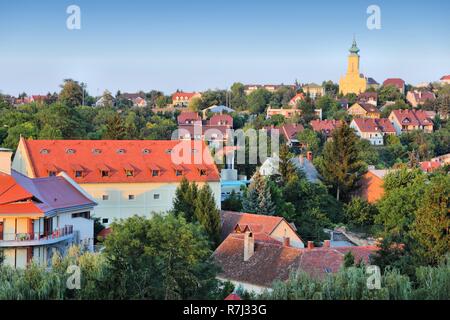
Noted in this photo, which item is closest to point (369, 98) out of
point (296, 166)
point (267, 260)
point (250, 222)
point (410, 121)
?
point (410, 121)

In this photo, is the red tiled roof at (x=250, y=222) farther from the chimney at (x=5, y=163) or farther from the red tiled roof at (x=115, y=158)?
the chimney at (x=5, y=163)

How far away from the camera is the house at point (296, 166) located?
1718 inches

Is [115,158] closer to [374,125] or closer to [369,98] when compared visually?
[374,125]

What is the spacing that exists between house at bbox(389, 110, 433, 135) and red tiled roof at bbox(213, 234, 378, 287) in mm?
56383

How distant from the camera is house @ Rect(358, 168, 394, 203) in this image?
145 feet

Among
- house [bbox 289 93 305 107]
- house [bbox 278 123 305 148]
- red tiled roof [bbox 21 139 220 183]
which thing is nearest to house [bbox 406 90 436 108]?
house [bbox 289 93 305 107]

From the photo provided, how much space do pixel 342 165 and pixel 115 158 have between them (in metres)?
14.6

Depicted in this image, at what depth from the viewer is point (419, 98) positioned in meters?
99.2

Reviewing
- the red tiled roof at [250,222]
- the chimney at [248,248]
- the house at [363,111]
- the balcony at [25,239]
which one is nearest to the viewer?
the balcony at [25,239]

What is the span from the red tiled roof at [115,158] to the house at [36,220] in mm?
6475

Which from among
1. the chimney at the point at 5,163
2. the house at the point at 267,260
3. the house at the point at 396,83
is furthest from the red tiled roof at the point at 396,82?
the chimney at the point at 5,163
